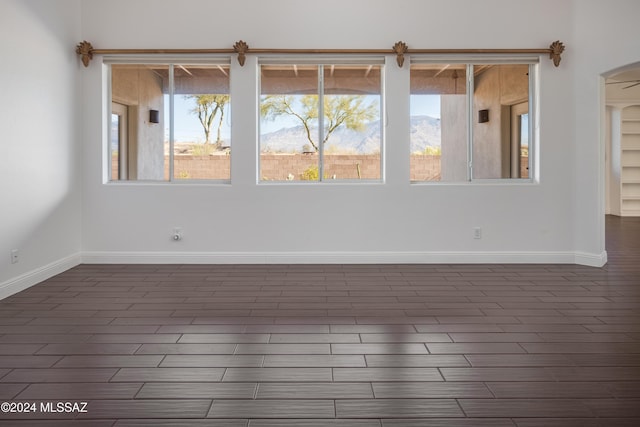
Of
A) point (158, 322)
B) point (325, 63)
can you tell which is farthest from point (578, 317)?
point (325, 63)

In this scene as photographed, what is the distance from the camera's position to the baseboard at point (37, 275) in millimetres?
3924

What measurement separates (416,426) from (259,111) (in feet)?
13.7

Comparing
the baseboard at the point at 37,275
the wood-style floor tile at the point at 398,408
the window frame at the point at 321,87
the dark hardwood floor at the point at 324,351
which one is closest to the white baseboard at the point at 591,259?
the dark hardwood floor at the point at 324,351

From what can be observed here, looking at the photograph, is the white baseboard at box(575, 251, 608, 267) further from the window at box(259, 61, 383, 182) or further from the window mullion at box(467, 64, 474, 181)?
the window at box(259, 61, 383, 182)

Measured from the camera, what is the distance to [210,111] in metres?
5.40

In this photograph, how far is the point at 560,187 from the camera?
5.29 meters

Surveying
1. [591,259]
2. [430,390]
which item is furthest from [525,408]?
[591,259]

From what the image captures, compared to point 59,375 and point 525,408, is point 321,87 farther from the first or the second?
point 525,408

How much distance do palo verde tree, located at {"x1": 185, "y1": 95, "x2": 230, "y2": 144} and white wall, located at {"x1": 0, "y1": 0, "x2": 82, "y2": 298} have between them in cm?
129

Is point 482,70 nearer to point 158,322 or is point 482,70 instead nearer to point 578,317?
point 578,317

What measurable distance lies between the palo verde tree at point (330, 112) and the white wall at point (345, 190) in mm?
294

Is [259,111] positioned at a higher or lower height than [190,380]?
higher

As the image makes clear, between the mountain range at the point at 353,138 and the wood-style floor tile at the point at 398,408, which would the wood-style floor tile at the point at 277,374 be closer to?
the wood-style floor tile at the point at 398,408

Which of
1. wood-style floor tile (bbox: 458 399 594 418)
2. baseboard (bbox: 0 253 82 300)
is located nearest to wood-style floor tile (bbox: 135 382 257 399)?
wood-style floor tile (bbox: 458 399 594 418)
